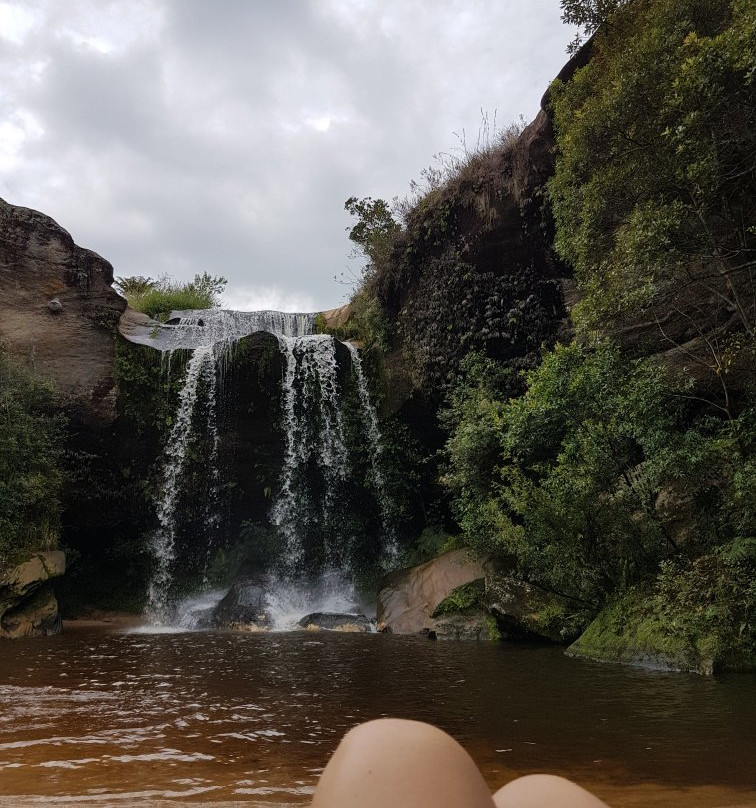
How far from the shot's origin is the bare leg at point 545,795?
99cm

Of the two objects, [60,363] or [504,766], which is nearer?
[504,766]

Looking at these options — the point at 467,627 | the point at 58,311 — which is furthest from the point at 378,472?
the point at 58,311

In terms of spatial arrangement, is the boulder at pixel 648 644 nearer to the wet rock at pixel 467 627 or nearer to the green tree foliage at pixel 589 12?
the wet rock at pixel 467 627

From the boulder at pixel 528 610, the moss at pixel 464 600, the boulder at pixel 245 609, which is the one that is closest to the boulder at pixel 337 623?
the boulder at pixel 245 609

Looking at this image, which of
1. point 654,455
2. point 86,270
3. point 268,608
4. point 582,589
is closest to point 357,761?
point 654,455

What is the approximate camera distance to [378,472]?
16453 millimetres

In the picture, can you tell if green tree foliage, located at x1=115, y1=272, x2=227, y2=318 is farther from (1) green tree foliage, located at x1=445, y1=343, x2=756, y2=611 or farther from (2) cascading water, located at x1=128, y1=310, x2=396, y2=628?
(1) green tree foliage, located at x1=445, y1=343, x2=756, y2=611

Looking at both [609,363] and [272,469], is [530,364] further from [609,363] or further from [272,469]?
[272,469]

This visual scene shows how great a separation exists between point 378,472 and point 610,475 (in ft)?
28.0

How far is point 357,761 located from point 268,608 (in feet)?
46.8

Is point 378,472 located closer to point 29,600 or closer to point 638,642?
point 29,600

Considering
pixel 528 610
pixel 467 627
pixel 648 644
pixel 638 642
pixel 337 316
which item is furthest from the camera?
pixel 337 316

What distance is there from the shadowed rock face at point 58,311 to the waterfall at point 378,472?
259 inches

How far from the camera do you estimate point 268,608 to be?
14.4 meters
